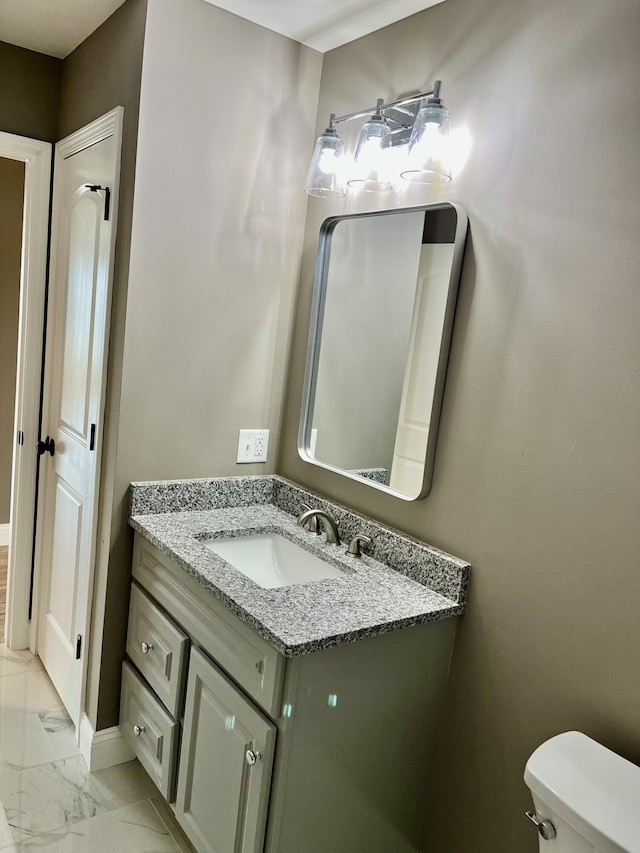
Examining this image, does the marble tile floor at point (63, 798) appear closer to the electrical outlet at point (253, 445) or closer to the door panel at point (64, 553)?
the door panel at point (64, 553)

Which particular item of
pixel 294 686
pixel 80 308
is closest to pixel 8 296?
pixel 80 308

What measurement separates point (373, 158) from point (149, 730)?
1.76m

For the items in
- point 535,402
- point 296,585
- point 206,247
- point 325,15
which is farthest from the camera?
point 206,247

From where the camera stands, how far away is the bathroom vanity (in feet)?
4.71

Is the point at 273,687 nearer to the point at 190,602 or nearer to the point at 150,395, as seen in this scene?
the point at 190,602

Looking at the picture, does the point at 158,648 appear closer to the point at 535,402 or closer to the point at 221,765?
the point at 221,765

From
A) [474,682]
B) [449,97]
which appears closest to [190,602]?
[474,682]

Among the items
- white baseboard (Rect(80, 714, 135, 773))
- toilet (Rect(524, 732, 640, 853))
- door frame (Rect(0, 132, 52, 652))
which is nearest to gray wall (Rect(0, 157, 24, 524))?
door frame (Rect(0, 132, 52, 652))

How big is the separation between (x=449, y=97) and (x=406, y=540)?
118 cm

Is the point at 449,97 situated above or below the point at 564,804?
above

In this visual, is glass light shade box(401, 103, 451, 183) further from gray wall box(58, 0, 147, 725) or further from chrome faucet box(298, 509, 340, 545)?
chrome faucet box(298, 509, 340, 545)

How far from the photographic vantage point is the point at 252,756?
146cm

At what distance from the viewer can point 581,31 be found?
1.41 meters

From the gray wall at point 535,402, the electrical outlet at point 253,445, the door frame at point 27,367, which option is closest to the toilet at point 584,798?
the gray wall at point 535,402
